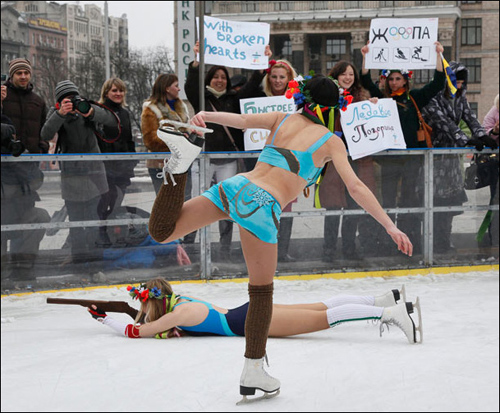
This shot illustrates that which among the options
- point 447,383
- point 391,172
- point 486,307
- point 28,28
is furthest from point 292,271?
point 28,28

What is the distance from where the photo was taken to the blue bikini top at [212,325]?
5.40 metres

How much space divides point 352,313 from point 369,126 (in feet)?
9.45

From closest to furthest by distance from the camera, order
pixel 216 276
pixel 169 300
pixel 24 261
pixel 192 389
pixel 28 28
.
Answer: pixel 192 389 < pixel 169 300 < pixel 24 261 < pixel 216 276 < pixel 28 28

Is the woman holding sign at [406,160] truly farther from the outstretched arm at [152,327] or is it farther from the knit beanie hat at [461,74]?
the outstretched arm at [152,327]

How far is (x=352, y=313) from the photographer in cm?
539

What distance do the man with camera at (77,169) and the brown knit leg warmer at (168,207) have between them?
3510 millimetres

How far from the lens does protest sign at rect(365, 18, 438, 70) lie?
8.06m

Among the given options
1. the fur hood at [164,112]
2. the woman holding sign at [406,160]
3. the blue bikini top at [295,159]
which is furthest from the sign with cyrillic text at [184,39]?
the blue bikini top at [295,159]

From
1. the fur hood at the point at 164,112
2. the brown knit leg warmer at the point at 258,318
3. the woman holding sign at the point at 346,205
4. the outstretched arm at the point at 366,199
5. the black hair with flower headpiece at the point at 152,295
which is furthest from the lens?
the woman holding sign at the point at 346,205

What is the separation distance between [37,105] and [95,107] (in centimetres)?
63

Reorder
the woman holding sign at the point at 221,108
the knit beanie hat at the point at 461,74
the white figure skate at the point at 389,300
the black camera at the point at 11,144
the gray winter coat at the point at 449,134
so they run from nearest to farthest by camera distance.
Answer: the white figure skate at the point at 389,300 < the black camera at the point at 11,144 < the woman holding sign at the point at 221,108 < the gray winter coat at the point at 449,134 < the knit beanie hat at the point at 461,74

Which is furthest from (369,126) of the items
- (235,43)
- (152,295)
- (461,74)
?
(152,295)

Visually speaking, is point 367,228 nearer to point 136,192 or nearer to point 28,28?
point 136,192

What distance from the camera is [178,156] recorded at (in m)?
3.77
